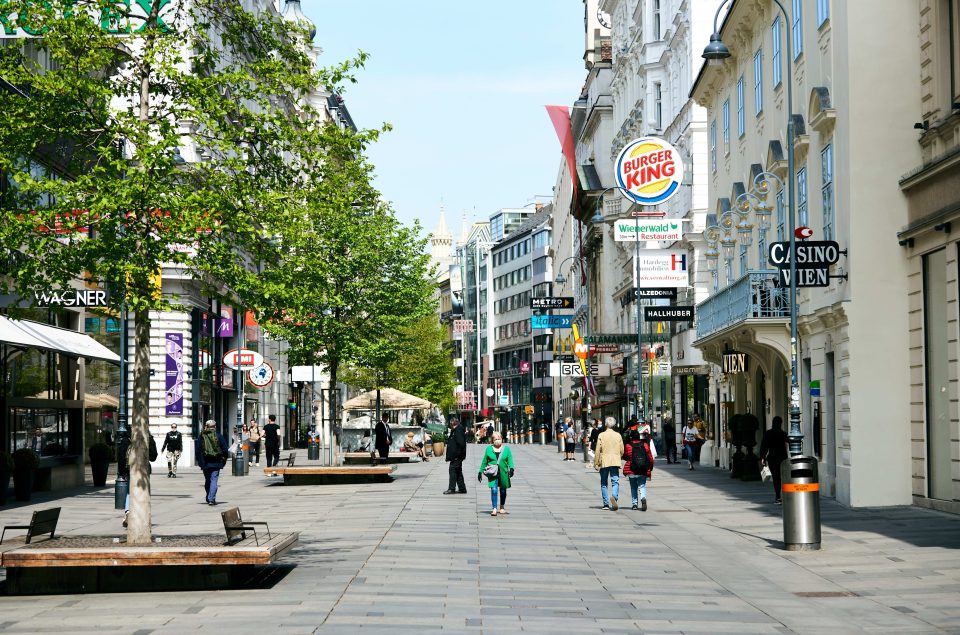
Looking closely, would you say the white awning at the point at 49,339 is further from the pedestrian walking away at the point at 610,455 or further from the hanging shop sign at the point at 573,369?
the hanging shop sign at the point at 573,369

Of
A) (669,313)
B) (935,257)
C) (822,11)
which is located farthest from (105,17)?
(669,313)

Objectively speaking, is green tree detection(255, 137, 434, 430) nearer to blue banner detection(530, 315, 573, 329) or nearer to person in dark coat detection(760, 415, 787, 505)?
person in dark coat detection(760, 415, 787, 505)

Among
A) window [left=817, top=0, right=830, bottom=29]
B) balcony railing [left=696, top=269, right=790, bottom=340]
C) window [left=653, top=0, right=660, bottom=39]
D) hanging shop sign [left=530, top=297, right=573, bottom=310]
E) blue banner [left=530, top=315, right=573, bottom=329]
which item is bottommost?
balcony railing [left=696, top=269, right=790, bottom=340]

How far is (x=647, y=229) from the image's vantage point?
1585 inches

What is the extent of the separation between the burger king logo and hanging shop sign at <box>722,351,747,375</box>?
6.53m

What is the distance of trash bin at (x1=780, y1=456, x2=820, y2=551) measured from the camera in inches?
704

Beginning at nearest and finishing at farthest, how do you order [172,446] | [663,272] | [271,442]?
[172,446]
[663,272]
[271,442]

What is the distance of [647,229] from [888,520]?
63.4ft

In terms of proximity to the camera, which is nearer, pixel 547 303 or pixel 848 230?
pixel 848 230

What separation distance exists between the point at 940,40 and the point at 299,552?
13.5 metres

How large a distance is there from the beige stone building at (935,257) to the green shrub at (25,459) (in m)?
18.1

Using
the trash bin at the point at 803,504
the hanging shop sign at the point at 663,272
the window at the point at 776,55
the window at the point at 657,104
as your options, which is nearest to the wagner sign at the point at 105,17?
the trash bin at the point at 803,504

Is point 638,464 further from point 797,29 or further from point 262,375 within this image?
point 262,375

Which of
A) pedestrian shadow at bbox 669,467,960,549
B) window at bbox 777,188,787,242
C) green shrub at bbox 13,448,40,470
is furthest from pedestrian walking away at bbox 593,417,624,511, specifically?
green shrub at bbox 13,448,40,470
